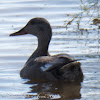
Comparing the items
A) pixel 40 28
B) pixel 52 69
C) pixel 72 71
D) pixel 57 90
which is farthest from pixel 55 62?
pixel 40 28

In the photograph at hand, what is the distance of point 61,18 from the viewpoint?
12.6 metres

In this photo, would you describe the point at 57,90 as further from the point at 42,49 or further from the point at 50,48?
the point at 50,48

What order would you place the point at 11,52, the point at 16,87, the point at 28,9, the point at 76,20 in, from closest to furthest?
the point at 16,87
the point at 11,52
the point at 76,20
the point at 28,9

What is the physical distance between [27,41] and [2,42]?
55 cm

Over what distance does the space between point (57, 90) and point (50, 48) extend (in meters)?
2.21

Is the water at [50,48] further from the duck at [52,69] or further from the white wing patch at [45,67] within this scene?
the white wing patch at [45,67]

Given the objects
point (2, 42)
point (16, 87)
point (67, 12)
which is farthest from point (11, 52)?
point (67, 12)

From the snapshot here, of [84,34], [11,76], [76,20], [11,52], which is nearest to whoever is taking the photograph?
[11,76]

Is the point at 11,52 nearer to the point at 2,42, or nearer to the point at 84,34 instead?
the point at 2,42

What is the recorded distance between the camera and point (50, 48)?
34.4ft

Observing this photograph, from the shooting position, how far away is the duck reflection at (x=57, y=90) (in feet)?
26.0

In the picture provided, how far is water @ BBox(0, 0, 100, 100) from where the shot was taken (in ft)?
26.7

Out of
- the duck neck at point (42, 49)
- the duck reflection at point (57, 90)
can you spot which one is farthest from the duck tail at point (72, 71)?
the duck neck at point (42, 49)

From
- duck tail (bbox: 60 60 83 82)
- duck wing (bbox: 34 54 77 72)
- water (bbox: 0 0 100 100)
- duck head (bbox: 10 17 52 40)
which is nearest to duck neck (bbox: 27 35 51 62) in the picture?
duck head (bbox: 10 17 52 40)
